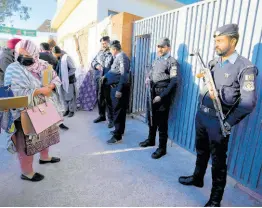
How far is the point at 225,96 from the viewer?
70.0 inches

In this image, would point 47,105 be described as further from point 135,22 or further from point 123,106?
point 135,22

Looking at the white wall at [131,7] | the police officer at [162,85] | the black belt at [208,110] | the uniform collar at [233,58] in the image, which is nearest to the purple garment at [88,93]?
the police officer at [162,85]

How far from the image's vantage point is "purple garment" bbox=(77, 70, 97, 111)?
17.4 ft

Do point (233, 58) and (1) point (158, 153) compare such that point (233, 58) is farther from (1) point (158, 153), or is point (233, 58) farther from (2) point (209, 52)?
(1) point (158, 153)

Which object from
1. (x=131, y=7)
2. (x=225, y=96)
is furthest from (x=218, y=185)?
(x=131, y=7)

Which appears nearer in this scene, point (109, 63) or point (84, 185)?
point (84, 185)

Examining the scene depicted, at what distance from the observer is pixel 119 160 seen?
2.84m

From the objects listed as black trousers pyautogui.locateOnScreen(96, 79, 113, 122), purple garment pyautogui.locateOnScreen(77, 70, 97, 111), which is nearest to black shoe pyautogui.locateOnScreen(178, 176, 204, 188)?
black trousers pyautogui.locateOnScreen(96, 79, 113, 122)

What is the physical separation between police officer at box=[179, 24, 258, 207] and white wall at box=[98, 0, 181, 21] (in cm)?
615

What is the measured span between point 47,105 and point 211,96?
1.84 metres

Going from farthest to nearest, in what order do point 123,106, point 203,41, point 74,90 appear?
point 74,90
point 123,106
point 203,41

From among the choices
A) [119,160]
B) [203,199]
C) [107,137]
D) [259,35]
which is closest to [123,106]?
[107,137]

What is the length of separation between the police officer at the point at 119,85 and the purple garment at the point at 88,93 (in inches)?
73.2

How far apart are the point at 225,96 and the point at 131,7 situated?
7288 millimetres
